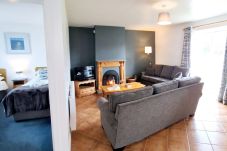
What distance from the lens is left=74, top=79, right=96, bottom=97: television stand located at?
471 centimetres

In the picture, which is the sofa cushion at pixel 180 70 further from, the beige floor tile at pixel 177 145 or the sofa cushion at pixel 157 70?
the beige floor tile at pixel 177 145

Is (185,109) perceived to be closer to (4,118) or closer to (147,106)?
(147,106)

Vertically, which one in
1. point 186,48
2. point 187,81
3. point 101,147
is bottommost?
point 101,147

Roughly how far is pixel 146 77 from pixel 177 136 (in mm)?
3245

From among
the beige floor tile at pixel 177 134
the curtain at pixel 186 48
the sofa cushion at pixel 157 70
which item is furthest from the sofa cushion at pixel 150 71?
the beige floor tile at pixel 177 134

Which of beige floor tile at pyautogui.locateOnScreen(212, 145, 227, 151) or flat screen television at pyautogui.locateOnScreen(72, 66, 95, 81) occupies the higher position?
flat screen television at pyautogui.locateOnScreen(72, 66, 95, 81)

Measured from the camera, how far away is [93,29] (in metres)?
5.21

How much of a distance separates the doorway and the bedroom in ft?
14.2

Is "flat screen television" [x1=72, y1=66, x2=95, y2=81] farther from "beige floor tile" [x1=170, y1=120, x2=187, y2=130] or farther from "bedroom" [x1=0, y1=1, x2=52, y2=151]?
"beige floor tile" [x1=170, y1=120, x2=187, y2=130]

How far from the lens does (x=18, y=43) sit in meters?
4.98

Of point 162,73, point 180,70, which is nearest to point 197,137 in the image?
point 180,70

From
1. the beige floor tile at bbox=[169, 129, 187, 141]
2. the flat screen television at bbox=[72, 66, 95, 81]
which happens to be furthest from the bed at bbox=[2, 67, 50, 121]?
the beige floor tile at bbox=[169, 129, 187, 141]

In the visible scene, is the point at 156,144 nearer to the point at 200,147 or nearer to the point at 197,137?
the point at 200,147

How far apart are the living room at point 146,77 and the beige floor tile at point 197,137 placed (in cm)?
2
